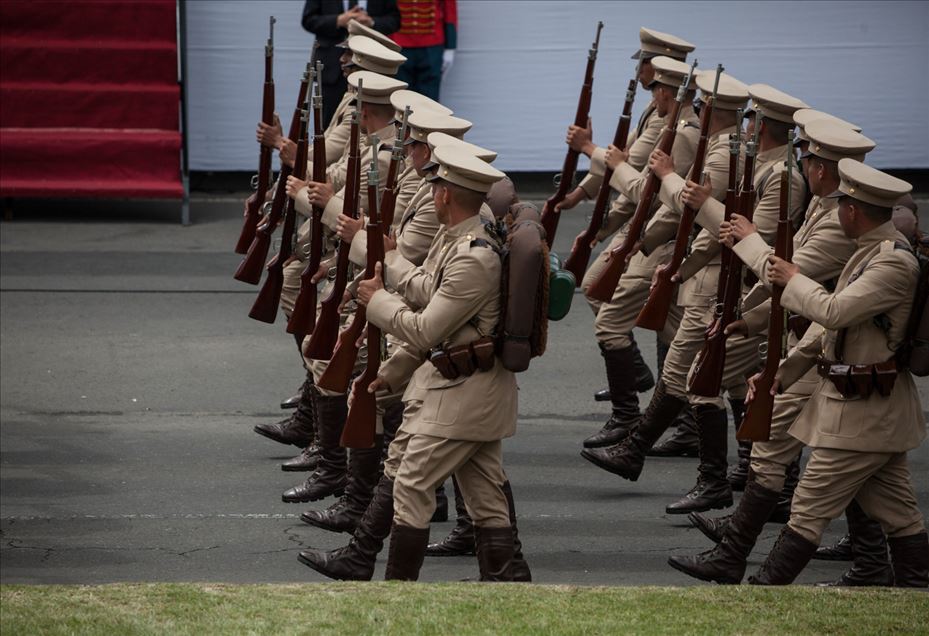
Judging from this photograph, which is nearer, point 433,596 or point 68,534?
point 433,596

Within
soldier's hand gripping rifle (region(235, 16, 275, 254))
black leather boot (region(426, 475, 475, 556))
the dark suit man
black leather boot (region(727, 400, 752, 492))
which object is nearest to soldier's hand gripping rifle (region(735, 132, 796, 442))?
black leather boot (region(426, 475, 475, 556))

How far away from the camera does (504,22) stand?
15078 millimetres

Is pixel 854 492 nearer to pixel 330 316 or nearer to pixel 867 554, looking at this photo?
pixel 867 554

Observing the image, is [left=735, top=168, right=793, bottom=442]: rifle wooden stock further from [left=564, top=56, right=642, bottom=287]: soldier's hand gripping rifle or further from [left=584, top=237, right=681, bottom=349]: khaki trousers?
[left=564, top=56, right=642, bottom=287]: soldier's hand gripping rifle

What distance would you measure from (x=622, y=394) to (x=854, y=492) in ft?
8.90

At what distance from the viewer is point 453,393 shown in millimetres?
6340

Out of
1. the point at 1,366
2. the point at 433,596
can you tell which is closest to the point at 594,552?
the point at 433,596

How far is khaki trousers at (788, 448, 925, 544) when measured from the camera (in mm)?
6410

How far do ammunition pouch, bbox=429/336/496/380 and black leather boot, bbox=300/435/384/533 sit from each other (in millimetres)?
1349

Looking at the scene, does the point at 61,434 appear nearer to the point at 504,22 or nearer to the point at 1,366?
the point at 1,366

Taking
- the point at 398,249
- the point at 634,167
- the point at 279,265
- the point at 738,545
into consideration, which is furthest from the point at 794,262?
the point at 279,265

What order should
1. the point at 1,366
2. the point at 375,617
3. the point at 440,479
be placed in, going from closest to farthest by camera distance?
the point at 375,617 < the point at 440,479 < the point at 1,366

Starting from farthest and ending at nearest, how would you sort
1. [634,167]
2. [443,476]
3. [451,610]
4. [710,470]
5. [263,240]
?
[634,167] → [263,240] → [710,470] → [443,476] → [451,610]

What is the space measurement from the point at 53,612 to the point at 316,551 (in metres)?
1.52
